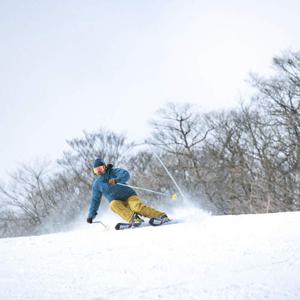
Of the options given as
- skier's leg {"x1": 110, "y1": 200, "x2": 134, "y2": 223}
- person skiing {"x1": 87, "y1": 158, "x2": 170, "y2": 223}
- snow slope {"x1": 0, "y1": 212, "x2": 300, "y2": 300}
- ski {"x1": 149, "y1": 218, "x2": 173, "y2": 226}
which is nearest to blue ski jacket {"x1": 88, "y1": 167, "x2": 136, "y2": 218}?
person skiing {"x1": 87, "y1": 158, "x2": 170, "y2": 223}

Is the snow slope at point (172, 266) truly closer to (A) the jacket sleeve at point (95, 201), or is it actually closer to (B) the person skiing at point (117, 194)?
(B) the person skiing at point (117, 194)

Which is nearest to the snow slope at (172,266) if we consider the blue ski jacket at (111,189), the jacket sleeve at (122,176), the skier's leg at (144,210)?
the skier's leg at (144,210)

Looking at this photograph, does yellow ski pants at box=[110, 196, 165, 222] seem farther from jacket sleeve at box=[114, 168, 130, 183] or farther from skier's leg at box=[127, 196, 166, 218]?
jacket sleeve at box=[114, 168, 130, 183]

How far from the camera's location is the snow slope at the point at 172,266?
125 inches

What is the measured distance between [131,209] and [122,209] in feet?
0.68

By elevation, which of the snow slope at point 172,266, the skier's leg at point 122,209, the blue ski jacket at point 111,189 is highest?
the blue ski jacket at point 111,189

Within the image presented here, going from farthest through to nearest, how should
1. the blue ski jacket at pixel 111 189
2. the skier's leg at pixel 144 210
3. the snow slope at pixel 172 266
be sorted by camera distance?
the blue ski jacket at pixel 111 189, the skier's leg at pixel 144 210, the snow slope at pixel 172 266

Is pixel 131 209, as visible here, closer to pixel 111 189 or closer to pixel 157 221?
pixel 111 189

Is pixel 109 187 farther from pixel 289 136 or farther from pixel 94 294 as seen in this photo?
pixel 289 136

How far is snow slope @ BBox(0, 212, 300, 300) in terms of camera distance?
3175mm

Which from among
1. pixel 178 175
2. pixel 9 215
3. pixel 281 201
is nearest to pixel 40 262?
pixel 281 201

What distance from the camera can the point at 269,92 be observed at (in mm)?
27750

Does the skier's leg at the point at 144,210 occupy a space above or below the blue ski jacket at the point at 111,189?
below

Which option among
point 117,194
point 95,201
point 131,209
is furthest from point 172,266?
point 95,201
